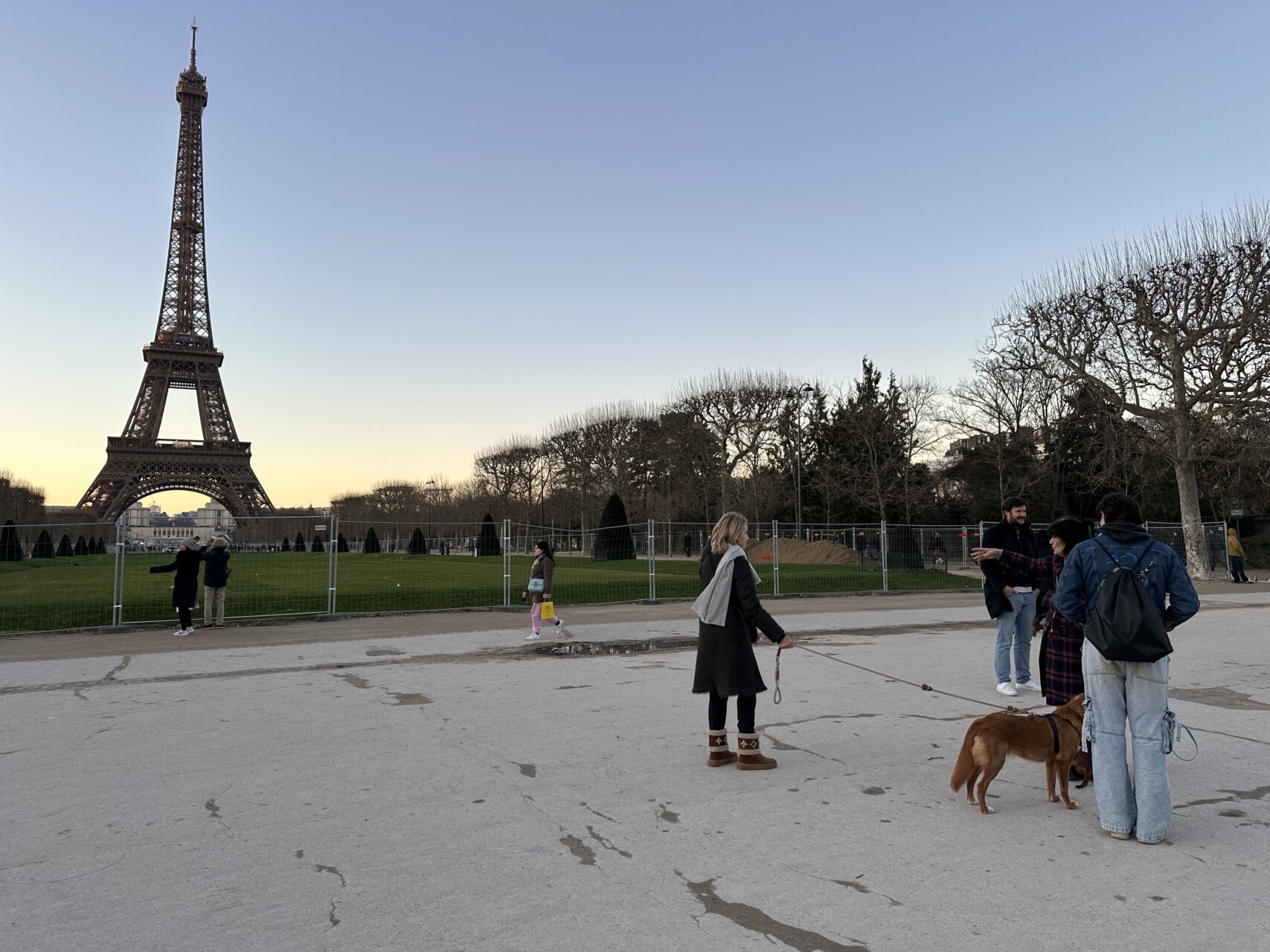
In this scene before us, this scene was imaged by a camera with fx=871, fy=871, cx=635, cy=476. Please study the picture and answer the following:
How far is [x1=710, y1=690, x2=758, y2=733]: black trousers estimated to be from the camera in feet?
18.0

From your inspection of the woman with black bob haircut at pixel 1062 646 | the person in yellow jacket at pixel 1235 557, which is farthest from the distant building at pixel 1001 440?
the woman with black bob haircut at pixel 1062 646

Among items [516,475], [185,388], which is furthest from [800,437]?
[185,388]

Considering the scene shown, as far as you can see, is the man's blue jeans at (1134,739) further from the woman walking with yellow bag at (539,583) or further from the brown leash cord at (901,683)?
the woman walking with yellow bag at (539,583)

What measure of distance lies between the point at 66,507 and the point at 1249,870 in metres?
80.4

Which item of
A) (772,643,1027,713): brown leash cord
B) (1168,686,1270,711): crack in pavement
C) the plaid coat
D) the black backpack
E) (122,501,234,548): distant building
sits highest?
(122,501,234,548): distant building

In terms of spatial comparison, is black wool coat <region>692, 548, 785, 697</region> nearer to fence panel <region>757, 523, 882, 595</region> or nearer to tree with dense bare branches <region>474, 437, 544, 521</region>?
fence panel <region>757, 523, 882, 595</region>

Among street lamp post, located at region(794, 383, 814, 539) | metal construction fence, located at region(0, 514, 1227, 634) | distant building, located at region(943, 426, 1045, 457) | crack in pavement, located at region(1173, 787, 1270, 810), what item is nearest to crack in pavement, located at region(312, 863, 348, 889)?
crack in pavement, located at region(1173, 787, 1270, 810)

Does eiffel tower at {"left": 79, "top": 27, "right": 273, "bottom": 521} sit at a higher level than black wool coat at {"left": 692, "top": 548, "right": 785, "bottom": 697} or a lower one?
higher

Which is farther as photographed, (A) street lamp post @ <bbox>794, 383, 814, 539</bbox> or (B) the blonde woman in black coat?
(A) street lamp post @ <bbox>794, 383, 814, 539</bbox>

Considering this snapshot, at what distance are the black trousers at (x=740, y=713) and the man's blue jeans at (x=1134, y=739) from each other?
193 cm

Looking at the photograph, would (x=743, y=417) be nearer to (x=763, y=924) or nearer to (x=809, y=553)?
(x=809, y=553)

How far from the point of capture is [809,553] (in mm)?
26625

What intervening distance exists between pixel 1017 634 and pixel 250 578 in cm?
2515

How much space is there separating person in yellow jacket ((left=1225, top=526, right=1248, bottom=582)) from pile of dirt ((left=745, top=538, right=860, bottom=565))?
10643 millimetres
